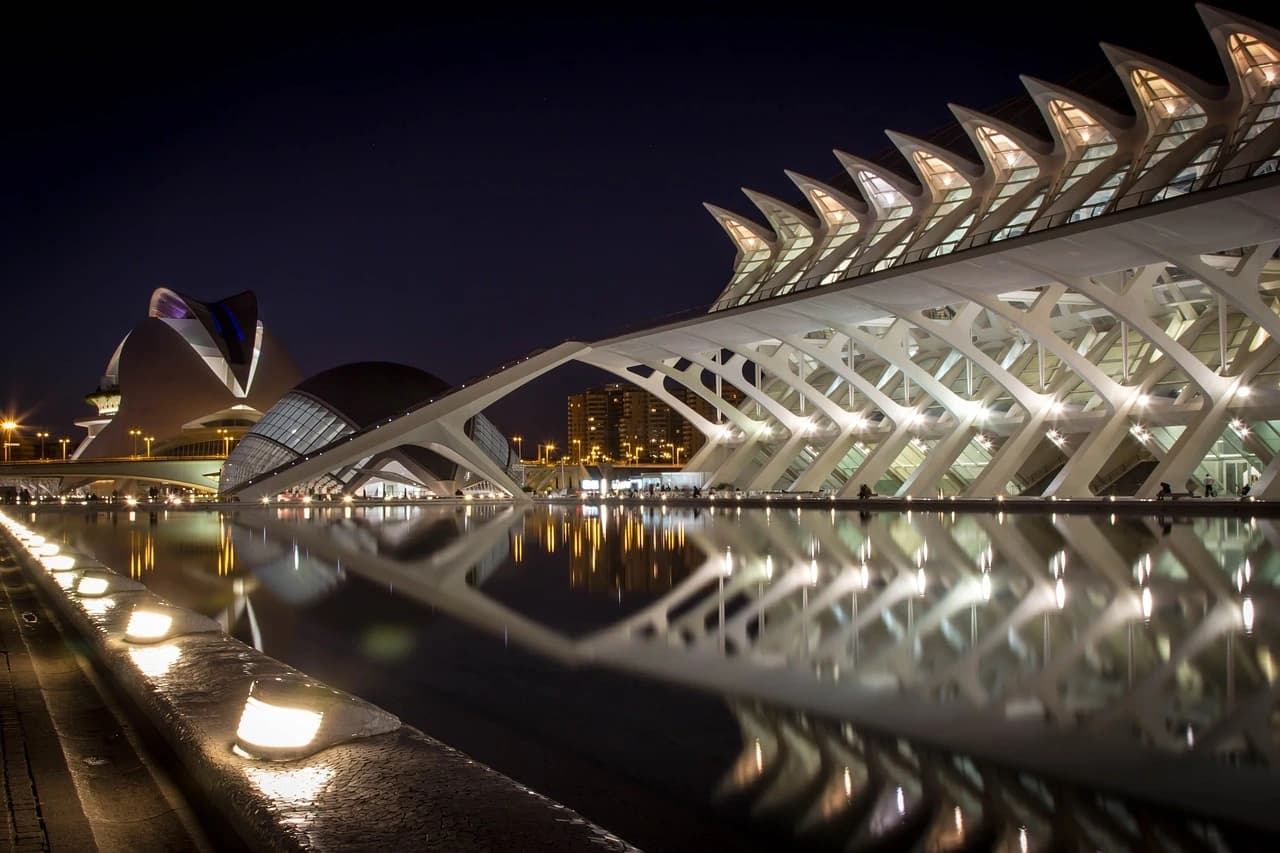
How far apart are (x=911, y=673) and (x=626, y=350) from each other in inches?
1530

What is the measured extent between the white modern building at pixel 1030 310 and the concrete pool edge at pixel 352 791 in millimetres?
23467

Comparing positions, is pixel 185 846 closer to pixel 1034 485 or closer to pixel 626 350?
pixel 1034 485

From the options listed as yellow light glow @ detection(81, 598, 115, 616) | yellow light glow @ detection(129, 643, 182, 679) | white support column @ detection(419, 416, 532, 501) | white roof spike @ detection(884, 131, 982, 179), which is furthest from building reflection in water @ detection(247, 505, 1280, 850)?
white support column @ detection(419, 416, 532, 501)

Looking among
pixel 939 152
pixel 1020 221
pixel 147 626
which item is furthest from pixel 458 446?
pixel 147 626

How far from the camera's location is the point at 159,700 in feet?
14.6

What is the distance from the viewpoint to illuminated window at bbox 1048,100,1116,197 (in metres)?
30.3

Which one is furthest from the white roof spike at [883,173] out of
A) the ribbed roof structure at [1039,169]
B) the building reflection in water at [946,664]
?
the building reflection in water at [946,664]

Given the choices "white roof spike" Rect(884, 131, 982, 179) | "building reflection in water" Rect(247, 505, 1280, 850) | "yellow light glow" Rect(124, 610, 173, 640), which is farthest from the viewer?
"white roof spike" Rect(884, 131, 982, 179)

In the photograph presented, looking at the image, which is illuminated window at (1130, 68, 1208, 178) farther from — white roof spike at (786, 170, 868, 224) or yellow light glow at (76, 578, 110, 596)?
yellow light glow at (76, 578, 110, 596)

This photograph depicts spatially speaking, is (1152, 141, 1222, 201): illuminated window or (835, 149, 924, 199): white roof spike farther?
(835, 149, 924, 199): white roof spike

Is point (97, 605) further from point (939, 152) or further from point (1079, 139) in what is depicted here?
point (939, 152)

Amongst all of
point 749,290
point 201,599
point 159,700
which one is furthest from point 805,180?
point 159,700

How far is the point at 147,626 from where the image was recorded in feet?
19.2

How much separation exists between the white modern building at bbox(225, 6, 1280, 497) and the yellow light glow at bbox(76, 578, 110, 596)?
74.6 feet
